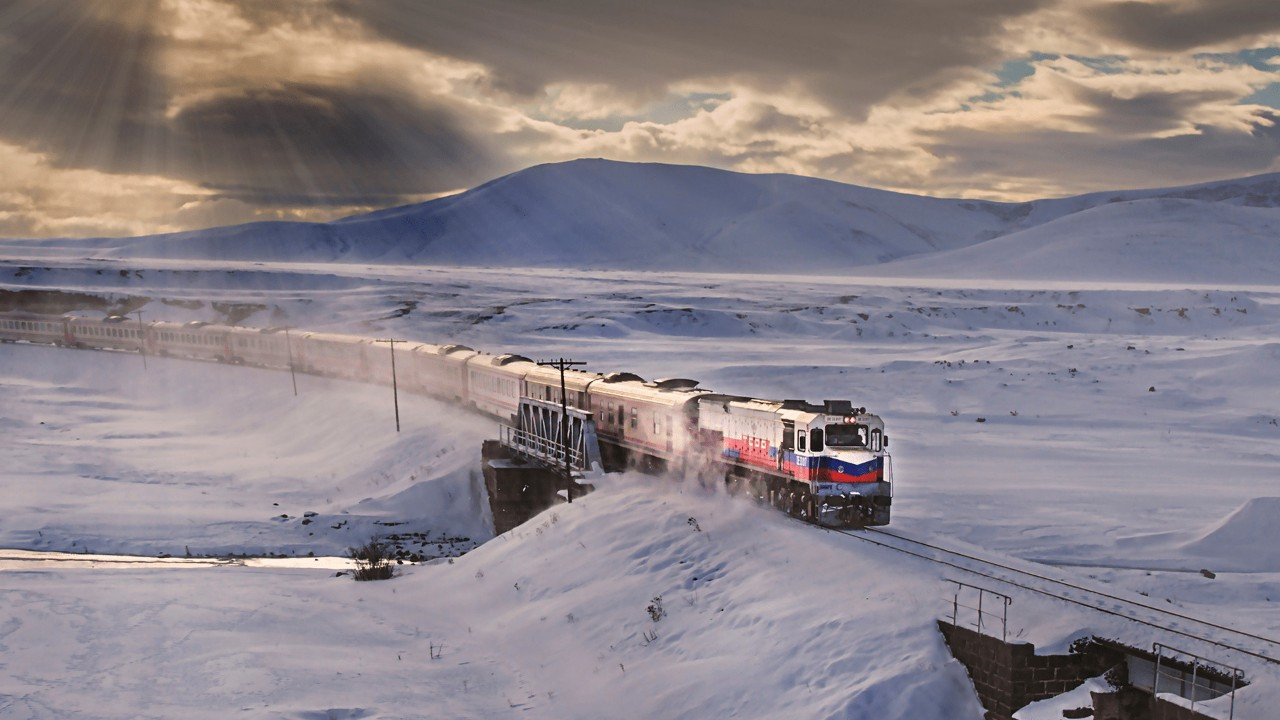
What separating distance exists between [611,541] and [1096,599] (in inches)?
566

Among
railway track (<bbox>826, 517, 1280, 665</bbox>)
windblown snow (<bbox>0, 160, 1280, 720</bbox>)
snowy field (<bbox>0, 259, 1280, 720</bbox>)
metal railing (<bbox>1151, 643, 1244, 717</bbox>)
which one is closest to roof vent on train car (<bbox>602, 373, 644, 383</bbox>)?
windblown snow (<bbox>0, 160, 1280, 720</bbox>)

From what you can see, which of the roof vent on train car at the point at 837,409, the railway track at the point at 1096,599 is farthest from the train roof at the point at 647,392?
the railway track at the point at 1096,599

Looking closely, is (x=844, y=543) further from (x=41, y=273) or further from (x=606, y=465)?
(x=41, y=273)

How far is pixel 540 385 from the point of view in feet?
155

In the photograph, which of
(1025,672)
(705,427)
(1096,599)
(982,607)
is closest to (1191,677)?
(1025,672)

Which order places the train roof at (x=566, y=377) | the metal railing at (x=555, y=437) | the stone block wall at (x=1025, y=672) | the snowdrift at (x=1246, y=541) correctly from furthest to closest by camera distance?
the train roof at (x=566, y=377), the metal railing at (x=555, y=437), the snowdrift at (x=1246, y=541), the stone block wall at (x=1025, y=672)

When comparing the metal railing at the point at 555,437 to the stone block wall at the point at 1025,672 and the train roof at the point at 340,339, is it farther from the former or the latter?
the train roof at the point at 340,339

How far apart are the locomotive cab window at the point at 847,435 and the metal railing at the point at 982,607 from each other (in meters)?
7.25

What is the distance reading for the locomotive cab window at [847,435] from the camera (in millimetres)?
28797

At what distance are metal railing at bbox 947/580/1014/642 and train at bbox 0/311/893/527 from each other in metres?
6.50

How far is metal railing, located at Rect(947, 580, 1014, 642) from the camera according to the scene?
770 inches

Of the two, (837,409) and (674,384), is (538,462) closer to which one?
(674,384)

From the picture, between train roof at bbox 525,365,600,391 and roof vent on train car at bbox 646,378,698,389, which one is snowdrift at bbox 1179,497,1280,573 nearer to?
roof vent on train car at bbox 646,378,698,389

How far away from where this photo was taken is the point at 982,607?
21.0 m
